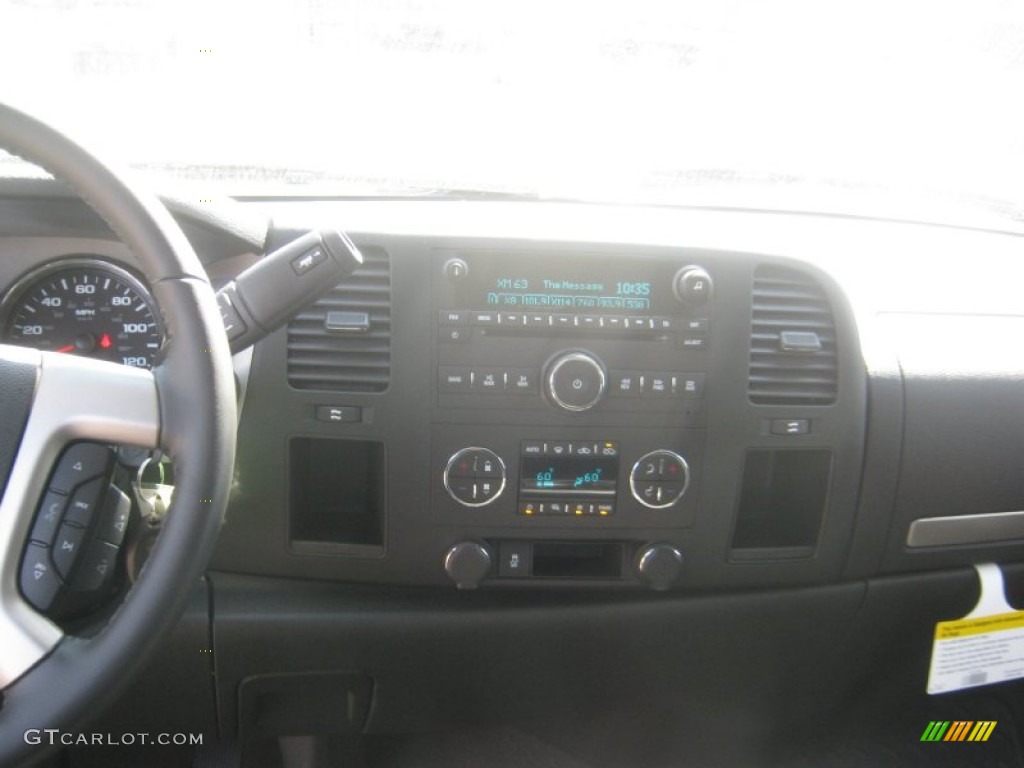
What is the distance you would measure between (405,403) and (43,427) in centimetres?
59

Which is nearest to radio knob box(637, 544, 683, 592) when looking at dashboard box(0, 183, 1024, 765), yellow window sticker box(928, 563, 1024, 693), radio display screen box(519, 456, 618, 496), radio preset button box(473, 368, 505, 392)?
dashboard box(0, 183, 1024, 765)

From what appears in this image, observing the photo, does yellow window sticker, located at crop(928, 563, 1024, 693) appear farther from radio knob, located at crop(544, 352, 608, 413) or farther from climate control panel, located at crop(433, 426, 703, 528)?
radio knob, located at crop(544, 352, 608, 413)

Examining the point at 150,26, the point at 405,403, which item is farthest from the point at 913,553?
the point at 150,26

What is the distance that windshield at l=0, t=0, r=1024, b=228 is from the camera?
5.20 feet

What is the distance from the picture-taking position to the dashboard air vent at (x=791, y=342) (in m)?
1.51

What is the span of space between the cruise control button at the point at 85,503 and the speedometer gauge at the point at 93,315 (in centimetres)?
40

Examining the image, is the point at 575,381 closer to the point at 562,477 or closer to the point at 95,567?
the point at 562,477

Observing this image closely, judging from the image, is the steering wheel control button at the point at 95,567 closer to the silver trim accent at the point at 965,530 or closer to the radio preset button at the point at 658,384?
the radio preset button at the point at 658,384

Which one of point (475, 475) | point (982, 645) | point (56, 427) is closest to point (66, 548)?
point (56, 427)

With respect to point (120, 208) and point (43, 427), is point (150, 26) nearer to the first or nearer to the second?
point (120, 208)

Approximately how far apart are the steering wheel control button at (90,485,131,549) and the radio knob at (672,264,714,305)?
82 centimetres

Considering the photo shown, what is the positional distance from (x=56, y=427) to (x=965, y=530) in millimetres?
1479

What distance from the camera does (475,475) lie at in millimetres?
1478

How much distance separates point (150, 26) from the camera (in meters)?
1.58
